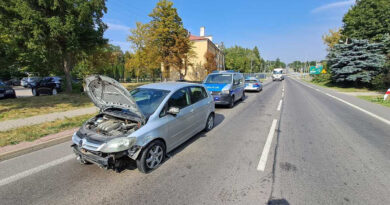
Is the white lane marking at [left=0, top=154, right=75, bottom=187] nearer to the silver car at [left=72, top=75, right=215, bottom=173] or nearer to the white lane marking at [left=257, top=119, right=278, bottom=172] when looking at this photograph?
the silver car at [left=72, top=75, right=215, bottom=173]

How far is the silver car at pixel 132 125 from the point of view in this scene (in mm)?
2809

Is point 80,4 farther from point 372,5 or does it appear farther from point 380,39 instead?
point 372,5

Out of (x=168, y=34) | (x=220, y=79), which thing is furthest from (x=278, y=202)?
(x=168, y=34)

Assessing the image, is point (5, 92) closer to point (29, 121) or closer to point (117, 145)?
point (29, 121)

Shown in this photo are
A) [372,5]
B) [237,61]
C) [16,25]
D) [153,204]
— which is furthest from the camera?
[237,61]

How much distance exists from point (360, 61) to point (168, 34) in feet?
75.4

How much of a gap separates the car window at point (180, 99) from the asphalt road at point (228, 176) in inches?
44.2

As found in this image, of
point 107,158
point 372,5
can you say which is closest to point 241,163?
point 107,158

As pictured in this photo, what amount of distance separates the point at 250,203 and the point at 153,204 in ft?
4.54

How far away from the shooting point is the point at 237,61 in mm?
59031

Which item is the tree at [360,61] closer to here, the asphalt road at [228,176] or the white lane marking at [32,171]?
the asphalt road at [228,176]

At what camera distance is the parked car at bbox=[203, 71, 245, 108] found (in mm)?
8680

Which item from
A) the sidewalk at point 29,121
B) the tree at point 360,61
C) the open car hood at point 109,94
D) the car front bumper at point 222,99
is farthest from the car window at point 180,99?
the tree at point 360,61

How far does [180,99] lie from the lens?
13.3 feet
